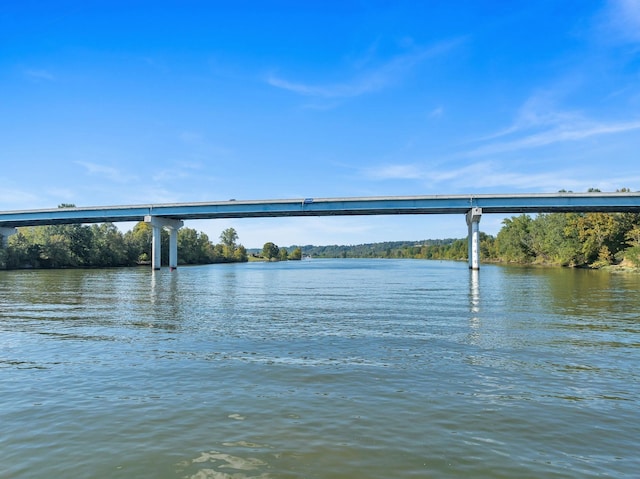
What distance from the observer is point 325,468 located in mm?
7207

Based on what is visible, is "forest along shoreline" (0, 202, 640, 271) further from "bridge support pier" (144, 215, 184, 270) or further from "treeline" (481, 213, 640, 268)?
"bridge support pier" (144, 215, 184, 270)

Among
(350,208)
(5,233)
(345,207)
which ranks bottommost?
(5,233)

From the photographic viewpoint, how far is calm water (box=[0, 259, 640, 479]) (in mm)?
7523

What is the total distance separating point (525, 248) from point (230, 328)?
166 meters

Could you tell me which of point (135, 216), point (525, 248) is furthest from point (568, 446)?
point (525, 248)

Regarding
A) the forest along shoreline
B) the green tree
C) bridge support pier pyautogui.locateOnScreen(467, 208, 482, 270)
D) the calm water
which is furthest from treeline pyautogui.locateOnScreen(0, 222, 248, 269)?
the green tree

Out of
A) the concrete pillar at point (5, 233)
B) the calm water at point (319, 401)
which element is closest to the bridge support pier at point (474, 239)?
the calm water at point (319, 401)

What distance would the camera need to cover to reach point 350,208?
92625 millimetres

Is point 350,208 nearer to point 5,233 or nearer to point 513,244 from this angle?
point 5,233

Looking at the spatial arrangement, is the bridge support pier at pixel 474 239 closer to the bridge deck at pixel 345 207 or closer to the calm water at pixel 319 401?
the bridge deck at pixel 345 207

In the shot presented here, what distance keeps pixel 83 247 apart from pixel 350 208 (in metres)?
83.9

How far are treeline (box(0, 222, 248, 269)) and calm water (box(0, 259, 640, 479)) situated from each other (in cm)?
10851

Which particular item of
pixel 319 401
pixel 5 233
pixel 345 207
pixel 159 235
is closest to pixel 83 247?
pixel 5 233

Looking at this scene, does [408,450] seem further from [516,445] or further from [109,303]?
[109,303]
